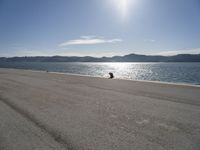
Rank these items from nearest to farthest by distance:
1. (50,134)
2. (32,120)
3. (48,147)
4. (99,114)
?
(48,147), (50,134), (32,120), (99,114)

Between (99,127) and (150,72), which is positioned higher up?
(99,127)

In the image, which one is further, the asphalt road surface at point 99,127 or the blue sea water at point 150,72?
the blue sea water at point 150,72

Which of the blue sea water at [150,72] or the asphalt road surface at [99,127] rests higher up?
the asphalt road surface at [99,127]

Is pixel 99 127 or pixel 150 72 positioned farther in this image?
pixel 150 72

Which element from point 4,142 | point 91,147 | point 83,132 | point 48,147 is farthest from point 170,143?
point 4,142

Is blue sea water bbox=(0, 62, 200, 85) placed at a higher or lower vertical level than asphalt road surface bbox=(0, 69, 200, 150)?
lower

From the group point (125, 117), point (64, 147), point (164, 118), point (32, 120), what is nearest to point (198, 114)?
point (164, 118)

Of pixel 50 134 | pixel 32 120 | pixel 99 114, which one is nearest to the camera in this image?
pixel 50 134

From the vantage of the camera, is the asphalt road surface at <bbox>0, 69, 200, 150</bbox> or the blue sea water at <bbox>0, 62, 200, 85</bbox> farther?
the blue sea water at <bbox>0, 62, 200, 85</bbox>

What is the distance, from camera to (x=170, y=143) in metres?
3.56

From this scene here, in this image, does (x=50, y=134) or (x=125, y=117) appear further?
(x=125, y=117)

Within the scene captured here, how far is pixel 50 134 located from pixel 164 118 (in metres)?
3.12

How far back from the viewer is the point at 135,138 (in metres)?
3.77

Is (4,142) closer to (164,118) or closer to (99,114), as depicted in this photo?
(99,114)
